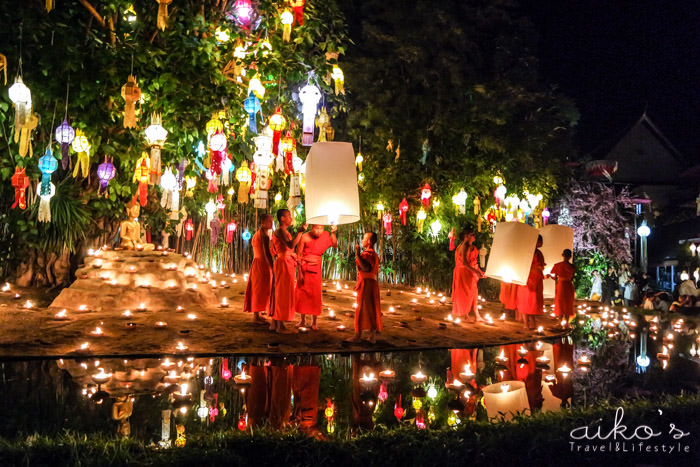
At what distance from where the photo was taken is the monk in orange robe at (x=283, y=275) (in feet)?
26.3

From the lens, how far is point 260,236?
27.8ft

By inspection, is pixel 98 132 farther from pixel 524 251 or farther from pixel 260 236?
pixel 524 251

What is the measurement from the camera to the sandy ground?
703 centimetres

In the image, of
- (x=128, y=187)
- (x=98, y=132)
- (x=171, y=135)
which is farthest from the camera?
(x=128, y=187)

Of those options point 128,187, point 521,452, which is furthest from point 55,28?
point 521,452

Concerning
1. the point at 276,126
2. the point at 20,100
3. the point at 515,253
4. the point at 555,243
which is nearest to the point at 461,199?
the point at 555,243

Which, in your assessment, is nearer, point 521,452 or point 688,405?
point 521,452

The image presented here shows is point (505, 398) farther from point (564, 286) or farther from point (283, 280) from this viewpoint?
point (564, 286)

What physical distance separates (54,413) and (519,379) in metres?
4.29

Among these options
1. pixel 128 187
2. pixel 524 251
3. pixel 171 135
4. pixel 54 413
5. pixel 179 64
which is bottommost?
pixel 54 413

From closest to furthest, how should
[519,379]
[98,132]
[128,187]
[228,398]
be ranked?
1. [228,398]
2. [519,379]
3. [98,132]
4. [128,187]

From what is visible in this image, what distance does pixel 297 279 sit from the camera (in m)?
8.26

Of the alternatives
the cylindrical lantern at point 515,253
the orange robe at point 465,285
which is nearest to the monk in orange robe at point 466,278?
the orange robe at point 465,285

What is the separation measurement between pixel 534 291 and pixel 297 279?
4.45m
